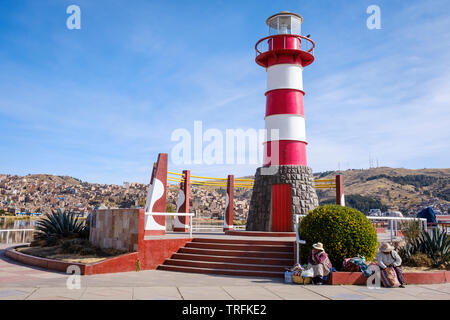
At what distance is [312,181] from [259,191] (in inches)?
93.1

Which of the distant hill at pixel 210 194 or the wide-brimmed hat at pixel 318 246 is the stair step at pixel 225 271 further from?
the distant hill at pixel 210 194

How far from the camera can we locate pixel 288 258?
10.1 m

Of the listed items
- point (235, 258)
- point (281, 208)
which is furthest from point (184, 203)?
point (235, 258)

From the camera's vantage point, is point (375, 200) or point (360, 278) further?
point (375, 200)

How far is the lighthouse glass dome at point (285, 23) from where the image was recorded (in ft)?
53.2

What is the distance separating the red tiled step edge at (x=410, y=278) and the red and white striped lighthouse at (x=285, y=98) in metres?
7.69

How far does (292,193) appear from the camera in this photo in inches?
590

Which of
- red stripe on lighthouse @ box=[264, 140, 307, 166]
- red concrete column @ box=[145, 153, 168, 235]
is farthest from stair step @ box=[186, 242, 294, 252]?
red stripe on lighthouse @ box=[264, 140, 307, 166]

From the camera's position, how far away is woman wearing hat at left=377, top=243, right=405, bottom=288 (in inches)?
308

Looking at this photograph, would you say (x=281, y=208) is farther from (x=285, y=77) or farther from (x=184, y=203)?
(x=184, y=203)

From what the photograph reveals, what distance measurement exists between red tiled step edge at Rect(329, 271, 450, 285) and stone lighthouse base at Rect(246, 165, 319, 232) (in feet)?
22.1

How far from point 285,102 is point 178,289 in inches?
400
